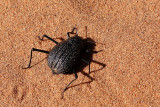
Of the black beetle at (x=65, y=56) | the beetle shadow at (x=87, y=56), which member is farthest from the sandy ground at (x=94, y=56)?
the black beetle at (x=65, y=56)

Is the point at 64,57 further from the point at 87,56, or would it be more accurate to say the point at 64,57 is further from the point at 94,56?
the point at 94,56

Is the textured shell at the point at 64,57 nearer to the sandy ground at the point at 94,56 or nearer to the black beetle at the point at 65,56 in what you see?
the black beetle at the point at 65,56

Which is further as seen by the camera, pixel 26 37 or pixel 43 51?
pixel 26 37

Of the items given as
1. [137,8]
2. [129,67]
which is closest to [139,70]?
[129,67]

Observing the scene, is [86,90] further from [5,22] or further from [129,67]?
[5,22]

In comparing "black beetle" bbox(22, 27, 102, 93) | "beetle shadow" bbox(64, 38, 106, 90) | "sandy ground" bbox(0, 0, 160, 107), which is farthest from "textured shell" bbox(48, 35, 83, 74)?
"sandy ground" bbox(0, 0, 160, 107)

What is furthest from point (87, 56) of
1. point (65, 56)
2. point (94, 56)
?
point (65, 56)

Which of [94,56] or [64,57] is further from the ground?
[64,57]
